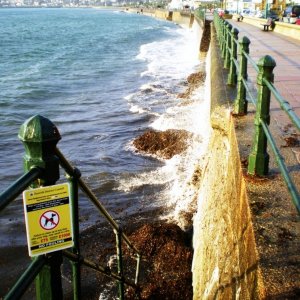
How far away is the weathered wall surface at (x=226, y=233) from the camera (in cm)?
280

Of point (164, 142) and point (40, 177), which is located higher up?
point (40, 177)

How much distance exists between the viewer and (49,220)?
1896 mm

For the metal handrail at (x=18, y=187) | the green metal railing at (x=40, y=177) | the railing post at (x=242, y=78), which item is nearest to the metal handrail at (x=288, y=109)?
the green metal railing at (x=40, y=177)

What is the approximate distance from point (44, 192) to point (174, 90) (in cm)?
1929

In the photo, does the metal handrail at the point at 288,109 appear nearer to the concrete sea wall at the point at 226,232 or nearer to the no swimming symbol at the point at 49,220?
the concrete sea wall at the point at 226,232

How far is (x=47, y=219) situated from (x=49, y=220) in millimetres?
14

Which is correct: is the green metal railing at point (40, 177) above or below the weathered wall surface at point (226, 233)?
above

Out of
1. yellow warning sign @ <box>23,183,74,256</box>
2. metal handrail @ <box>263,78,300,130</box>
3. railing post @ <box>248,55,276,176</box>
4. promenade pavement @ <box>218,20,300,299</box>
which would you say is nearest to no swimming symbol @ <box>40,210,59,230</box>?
yellow warning sign @ <box>23,183,74,256</box>

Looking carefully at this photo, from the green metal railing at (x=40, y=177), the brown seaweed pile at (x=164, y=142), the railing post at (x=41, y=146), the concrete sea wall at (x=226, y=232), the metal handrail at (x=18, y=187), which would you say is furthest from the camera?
the brown seaweed pile at (x=164, y=142)

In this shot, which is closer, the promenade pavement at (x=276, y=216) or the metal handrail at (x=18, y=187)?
the metal handrail at (x=18, y=187)

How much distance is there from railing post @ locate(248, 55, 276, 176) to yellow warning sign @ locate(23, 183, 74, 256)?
2254 mm

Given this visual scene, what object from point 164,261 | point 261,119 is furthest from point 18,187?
point 164,261

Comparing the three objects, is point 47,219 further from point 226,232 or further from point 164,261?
point 164,261

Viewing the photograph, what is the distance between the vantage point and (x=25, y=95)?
2214cm
